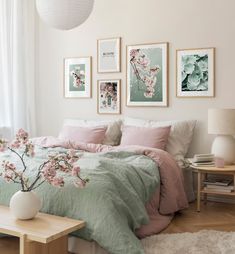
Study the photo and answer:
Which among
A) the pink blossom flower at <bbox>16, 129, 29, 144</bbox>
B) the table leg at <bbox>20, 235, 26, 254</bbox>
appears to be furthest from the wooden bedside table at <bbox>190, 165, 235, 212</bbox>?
the table leg at <bbox>20, 235, 26, 254</bbox>

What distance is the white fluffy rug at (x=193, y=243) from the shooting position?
9.57 ft

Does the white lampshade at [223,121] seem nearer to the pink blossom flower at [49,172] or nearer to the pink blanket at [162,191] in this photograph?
the pink blanket at [162,191]

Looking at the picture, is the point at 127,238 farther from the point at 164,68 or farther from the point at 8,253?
the point at 164,68

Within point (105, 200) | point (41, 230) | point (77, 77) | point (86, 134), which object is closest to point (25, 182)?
point (41, 230)

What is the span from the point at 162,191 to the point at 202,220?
0.49 metres

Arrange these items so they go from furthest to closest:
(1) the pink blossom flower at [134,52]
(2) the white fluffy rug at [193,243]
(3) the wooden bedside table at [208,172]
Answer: (1) the pink blossom flower at [134,52]
(3) the wooden bedside table at [208,172]
(2) the white fluffy rug at [193,243]

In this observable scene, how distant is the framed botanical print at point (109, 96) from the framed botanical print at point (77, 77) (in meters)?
0.18

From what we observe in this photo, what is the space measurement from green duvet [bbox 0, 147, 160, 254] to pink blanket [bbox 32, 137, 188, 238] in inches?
8.4

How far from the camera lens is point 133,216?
9.48 feet

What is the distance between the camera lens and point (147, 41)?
15.8 ft

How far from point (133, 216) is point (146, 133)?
156 centimetres

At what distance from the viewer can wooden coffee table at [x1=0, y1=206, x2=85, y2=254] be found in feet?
7.76

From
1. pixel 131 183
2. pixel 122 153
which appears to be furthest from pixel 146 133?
pixel 131 183

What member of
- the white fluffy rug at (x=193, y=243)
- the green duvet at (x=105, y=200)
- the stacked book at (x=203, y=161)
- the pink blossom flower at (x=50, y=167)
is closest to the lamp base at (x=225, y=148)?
the stacked book at (x=203, y=161)
